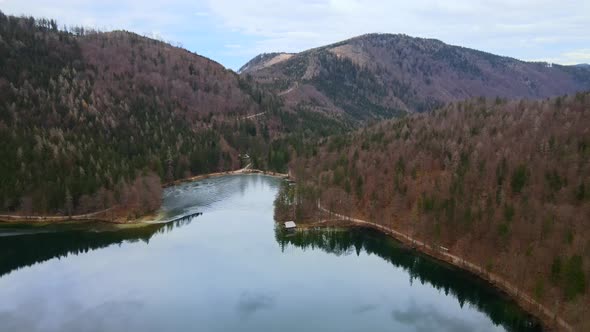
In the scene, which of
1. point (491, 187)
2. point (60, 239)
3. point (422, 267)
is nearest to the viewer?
point (422, 267)

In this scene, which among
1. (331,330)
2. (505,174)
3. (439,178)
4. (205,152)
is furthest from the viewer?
(205,152)

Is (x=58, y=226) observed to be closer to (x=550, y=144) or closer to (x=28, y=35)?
(x=550, y=144)

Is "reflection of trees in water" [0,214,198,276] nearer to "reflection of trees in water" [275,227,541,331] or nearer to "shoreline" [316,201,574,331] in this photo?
"reflection of trees in water" [275,227,541,331]

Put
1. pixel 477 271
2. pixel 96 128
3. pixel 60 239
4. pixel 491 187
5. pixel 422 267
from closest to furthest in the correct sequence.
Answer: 1. pixel 477 271
2. pixel 422 267
3. pixel 491 187
4. pixel 60 239
5. pixel 96 128

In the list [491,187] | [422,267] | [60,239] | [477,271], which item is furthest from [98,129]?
[477,271]

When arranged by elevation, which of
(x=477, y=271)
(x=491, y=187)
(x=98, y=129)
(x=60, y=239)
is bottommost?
(x=477, y=271)

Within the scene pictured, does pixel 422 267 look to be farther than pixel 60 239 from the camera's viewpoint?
No

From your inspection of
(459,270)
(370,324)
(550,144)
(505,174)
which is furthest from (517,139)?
(370,324)

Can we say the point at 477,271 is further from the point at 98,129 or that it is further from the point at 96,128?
the point at 96,128
